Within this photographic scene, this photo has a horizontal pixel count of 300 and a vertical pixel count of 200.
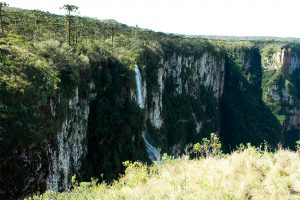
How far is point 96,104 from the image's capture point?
48.1 m

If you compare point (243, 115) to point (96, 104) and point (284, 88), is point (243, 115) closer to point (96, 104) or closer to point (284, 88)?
point (284, 88)

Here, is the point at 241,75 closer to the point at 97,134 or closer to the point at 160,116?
the point at 160,116

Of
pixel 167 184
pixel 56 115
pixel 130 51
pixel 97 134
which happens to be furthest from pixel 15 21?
pixel 167 184

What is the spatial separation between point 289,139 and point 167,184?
456 ft

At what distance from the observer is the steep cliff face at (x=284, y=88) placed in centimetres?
14362

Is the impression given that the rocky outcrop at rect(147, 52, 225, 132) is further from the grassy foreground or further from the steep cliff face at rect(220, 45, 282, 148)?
the grassy foreground

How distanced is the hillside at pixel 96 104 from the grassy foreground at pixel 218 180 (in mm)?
1006

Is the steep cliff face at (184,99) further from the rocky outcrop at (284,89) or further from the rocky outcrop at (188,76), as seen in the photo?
the rocky outcrop at (284,89)

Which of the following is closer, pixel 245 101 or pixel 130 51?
pixel 130 51

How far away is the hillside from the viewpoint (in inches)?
998

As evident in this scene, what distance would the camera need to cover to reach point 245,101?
426 feet

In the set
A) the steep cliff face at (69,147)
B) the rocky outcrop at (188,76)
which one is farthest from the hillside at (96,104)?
the rocky outcrop at (188,76)

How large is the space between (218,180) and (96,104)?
38873 mm

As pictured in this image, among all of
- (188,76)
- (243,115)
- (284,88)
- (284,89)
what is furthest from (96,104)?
(284,88)
